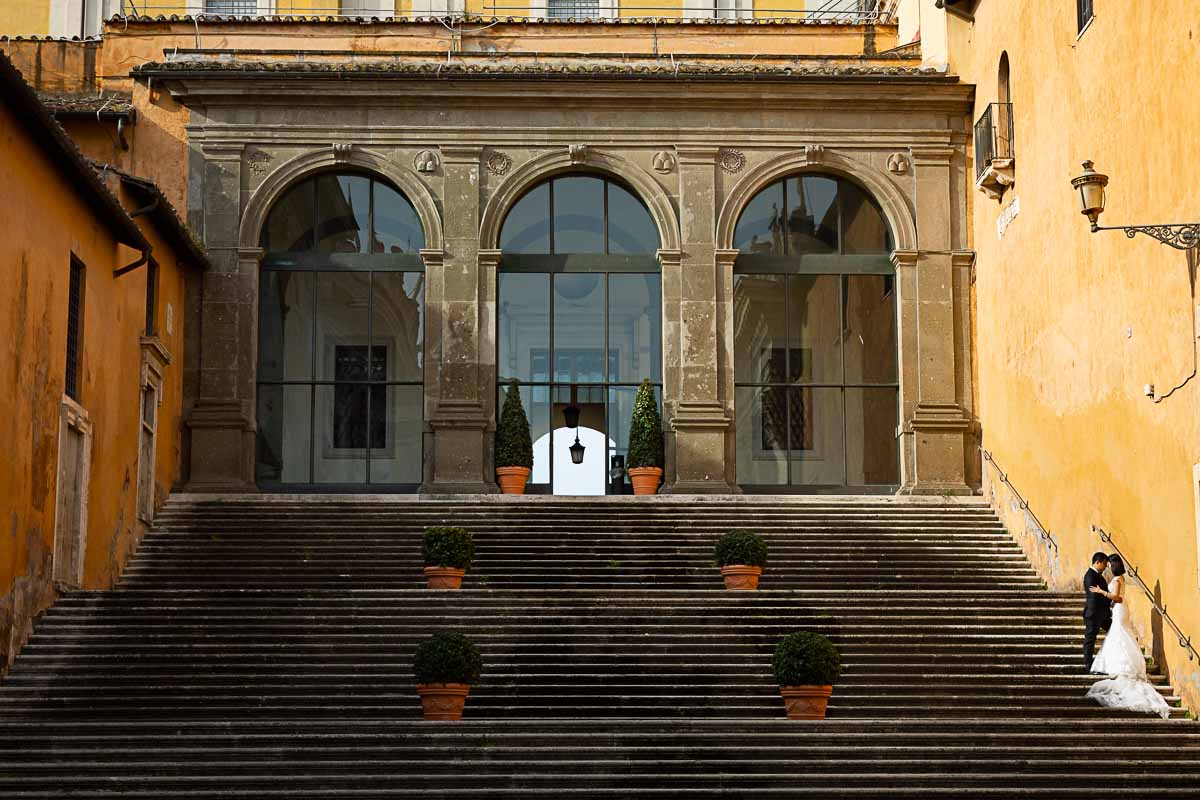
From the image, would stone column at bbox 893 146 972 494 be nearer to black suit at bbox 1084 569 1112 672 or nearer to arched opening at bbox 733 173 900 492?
arched opening at bbox 733 173 900 492

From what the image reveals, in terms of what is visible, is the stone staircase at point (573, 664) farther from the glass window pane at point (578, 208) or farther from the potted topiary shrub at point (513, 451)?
the glass window pane at point (578, 208)

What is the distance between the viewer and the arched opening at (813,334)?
87.2 feet

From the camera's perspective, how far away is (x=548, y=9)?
31578 millimetres

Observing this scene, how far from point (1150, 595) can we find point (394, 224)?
42.2 ft

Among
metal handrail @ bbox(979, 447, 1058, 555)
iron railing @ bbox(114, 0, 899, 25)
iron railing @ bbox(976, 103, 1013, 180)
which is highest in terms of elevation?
iron railing @ bbox(114, 0, 899, 25)

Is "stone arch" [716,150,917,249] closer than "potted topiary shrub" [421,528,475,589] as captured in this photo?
No

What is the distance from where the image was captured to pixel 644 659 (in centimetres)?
1872

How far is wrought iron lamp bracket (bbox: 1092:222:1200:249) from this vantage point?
1678 centimetres

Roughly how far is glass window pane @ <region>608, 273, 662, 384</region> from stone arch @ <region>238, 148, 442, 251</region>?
9.34 feet

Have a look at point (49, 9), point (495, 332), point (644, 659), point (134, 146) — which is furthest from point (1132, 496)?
point (49, 9)

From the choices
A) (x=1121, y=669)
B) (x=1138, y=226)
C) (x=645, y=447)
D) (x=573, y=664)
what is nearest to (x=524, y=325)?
(x=645, y=447)

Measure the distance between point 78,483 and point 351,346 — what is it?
6.55 m

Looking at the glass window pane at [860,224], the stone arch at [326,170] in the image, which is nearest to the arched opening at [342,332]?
the stone arch at [326,170]

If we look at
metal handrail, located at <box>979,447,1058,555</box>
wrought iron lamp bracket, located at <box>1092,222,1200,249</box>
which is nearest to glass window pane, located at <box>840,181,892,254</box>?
metal handrail, located at <box>979,447,1058,555</box>
